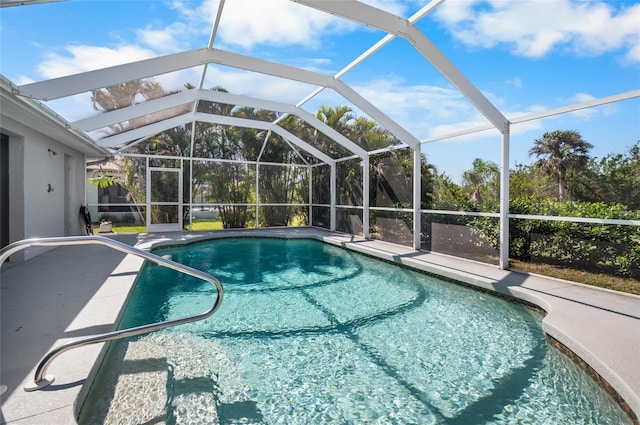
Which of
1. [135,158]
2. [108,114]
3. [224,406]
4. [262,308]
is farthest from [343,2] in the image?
[135,158]

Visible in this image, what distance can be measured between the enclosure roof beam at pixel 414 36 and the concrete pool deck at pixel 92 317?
2968mm

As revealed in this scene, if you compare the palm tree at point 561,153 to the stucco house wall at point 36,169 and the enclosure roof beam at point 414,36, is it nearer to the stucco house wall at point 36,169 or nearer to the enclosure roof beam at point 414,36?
the enclosure roof beam at point 414,36

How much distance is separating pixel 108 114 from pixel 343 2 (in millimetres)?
6301

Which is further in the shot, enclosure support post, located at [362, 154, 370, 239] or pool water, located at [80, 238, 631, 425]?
enclosure support post, located at [362, 154, 370, 239]

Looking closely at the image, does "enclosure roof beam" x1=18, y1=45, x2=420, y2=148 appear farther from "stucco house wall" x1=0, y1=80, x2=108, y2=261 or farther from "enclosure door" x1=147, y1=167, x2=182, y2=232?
"enclosure door" x1=147, y1=167, x2=182, y2=232

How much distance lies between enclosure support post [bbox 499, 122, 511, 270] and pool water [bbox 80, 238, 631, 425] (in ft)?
4.00

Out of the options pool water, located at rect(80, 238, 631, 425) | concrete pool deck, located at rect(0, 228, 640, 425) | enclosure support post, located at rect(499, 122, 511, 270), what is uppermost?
enclosure support post, located at rect(499, 122, 511, 270)

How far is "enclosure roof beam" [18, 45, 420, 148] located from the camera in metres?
5.05

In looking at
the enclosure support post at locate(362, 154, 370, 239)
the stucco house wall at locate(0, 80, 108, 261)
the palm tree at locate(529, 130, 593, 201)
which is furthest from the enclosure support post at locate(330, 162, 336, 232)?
the stucco house wall at locate(0, 80, 108, 261)

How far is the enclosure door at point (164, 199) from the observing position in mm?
11891

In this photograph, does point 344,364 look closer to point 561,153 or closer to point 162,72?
point 561,153

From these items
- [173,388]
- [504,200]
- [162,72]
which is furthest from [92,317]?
[504,200]

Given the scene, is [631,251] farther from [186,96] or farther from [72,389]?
[186,96]

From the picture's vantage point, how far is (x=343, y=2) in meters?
4.51
